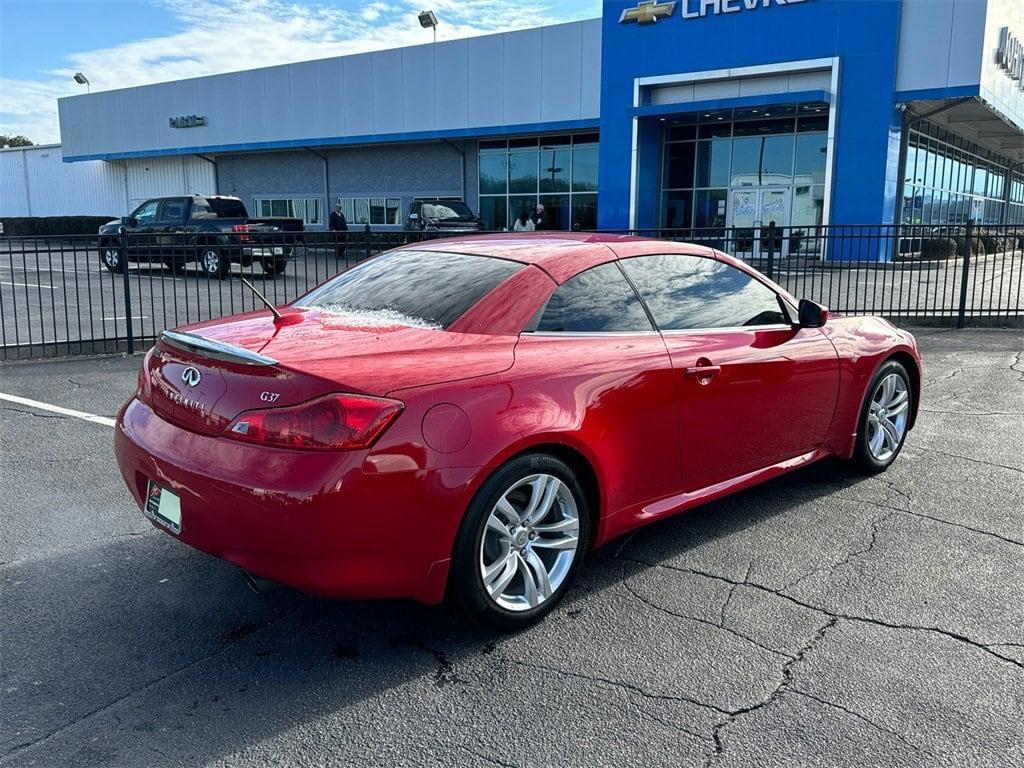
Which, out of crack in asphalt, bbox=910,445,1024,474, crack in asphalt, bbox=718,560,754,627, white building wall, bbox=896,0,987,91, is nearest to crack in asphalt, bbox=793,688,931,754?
crack in asphalt, bbox=718,560,754,627

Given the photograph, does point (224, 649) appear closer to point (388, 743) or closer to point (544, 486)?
point (388, 743)

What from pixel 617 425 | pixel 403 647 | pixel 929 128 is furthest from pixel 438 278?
pixel 929 128

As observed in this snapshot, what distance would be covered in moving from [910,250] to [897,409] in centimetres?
831

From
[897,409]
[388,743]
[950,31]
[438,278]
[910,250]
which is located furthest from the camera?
[950,31]

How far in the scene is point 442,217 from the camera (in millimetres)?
24219

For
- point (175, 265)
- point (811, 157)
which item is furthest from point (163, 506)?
point (811, 157)

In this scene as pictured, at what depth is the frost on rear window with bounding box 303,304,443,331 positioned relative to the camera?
137 inches

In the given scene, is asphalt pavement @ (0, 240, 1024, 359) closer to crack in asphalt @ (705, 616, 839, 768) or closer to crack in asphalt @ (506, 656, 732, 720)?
crack in asphalt @ (506, 656, 732, 720)

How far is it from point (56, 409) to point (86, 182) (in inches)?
1830

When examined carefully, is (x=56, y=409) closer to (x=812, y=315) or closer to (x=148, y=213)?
(x=812, y=315)

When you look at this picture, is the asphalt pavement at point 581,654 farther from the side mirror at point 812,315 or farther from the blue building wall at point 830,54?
the blue building wall at point 830,54

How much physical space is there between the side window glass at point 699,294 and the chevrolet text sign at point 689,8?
21955 mm

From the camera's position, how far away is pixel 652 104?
86.6 feet

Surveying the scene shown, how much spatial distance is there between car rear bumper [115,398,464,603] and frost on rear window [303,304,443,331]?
786 mm
